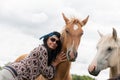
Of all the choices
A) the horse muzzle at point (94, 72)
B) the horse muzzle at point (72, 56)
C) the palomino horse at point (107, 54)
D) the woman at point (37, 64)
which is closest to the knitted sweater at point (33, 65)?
the woman at point (37, 64)

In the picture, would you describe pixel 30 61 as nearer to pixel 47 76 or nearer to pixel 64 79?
pixel 47 76

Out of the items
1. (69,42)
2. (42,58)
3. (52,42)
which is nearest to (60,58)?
(69,42)

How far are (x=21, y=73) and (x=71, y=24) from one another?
6.48 ft

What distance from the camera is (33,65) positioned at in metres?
10.2

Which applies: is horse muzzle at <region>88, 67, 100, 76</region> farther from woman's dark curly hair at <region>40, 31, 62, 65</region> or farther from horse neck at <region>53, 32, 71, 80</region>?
horse neck at <region>53, 32, 71, 80</region>

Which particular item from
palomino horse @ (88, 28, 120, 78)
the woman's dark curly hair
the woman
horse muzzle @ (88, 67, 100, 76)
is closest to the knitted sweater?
the woman

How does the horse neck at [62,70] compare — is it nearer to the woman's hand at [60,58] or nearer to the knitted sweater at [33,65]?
the woman's hand at [60,58]

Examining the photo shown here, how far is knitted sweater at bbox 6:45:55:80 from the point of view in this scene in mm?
10109

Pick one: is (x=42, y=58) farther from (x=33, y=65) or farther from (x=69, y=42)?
(x=69, y=42)

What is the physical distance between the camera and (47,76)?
35.1 feet

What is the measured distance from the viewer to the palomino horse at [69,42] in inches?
426

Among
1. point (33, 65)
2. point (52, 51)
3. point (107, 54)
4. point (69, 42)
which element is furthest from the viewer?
point (69, 42)

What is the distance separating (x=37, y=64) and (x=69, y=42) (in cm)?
115

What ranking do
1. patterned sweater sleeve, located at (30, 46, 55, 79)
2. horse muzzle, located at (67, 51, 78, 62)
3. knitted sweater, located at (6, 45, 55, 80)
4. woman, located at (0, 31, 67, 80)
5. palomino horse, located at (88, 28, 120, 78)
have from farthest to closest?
palomino horse, located at (88, 28, 120, 78) → horse muzzle, located at (67, 51, 78, 62) → patterned sweater sleeve, located at (30, 46, 55, 79) → knitted sweater, located at (6, 45, 55, 80) → woman, located at (0, 31, 67, 80)
